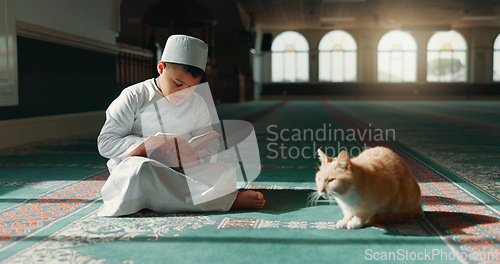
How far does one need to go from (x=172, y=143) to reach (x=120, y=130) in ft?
0.92

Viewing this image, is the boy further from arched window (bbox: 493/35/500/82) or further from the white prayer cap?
arched window (bbox: 493/35/500/82)

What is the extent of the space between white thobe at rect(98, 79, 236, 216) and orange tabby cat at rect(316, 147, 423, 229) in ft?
1.96

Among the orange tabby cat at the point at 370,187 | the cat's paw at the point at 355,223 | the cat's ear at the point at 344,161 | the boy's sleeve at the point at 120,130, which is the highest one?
the boy's sleeve at the point at 120,130

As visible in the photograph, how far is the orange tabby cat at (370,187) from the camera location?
1.70 metres

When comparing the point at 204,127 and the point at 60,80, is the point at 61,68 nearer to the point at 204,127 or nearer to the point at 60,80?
the point at 60,80

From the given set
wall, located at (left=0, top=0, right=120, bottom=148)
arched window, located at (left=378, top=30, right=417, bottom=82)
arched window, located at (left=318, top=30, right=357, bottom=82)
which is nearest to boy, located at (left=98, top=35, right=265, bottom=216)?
wall, located at (left=0, top=0, right=120, bottom=148)

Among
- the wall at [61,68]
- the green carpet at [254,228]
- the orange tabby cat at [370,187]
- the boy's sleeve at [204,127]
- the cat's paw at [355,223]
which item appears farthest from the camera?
the wall at [61,68]

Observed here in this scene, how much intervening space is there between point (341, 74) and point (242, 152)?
1992 centimetres

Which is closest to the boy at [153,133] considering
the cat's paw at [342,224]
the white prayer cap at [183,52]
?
the white prayer cap at [183,52]

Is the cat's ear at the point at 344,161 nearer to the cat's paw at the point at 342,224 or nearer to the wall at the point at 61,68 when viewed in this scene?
the cat's paw at the point at 342,224

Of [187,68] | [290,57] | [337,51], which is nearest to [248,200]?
[187,68]

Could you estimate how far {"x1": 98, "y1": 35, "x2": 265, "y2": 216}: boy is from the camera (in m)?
2.11

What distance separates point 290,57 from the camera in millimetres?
23297

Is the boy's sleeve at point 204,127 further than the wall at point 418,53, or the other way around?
the wall at point 418,53
